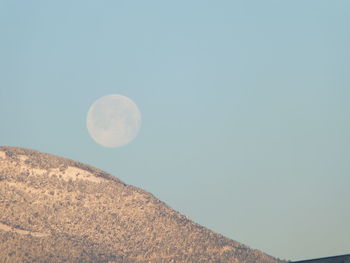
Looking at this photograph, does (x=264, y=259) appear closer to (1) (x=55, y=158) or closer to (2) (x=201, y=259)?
(2) (x=201, y=259)

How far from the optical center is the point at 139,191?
291 feet

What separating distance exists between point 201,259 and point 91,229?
53.6ft

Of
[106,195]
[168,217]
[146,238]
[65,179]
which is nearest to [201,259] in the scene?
[146,238]

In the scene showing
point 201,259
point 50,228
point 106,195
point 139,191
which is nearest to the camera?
point 201,259

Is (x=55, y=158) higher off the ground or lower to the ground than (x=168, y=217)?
higher

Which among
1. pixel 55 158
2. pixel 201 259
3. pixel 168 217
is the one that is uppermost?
pixel 55 158

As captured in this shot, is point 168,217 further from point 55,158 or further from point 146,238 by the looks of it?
point 55,158

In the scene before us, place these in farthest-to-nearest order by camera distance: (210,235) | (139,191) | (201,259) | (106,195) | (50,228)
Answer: (139,191) → (106,195) → (210,235) → (50,228) → (201,259)

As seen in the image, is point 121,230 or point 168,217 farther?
point 168,217

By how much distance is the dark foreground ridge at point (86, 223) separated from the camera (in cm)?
6475

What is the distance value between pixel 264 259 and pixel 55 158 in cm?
4015

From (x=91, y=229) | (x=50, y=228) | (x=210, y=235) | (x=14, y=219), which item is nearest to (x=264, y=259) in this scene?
(x=210, y=235)

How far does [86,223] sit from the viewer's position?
73.4 metres

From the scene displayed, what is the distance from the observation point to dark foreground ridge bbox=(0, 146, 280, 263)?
6475 centimetres
